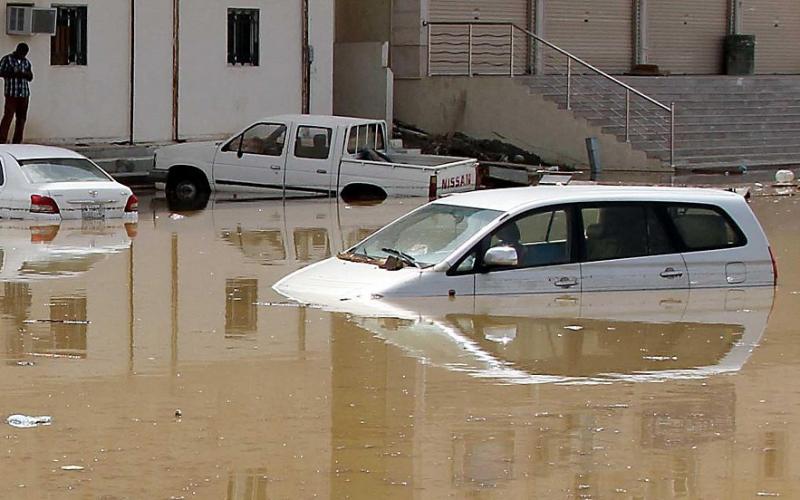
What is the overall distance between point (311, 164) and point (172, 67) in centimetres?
688

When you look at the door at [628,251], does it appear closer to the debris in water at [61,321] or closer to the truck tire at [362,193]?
the debris in water at [61,321]

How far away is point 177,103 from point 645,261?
61.0ft

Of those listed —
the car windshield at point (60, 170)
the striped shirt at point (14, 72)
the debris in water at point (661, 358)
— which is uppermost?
the striped shirt at point (14, 72)

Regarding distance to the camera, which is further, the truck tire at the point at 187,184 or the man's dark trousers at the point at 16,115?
the man's dark trousers at the point at 16,115

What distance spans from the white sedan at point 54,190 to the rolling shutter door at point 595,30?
19304 millimetres

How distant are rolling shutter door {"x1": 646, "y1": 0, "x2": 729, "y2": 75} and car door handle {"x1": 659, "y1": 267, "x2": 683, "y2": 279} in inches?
1110

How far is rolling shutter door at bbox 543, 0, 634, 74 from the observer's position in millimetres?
39469

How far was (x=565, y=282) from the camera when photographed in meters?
13.7

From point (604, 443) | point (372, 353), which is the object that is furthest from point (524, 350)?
point (604, 443)

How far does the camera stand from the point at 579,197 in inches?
545

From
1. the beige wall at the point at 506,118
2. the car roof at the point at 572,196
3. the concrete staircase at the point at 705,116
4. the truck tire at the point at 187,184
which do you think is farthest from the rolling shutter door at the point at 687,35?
the car roof at the point at 572,196

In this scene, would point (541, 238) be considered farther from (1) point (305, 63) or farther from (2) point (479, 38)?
(2) point (479, 38)

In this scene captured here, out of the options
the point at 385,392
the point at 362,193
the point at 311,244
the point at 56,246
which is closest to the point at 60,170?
the point at 56,246

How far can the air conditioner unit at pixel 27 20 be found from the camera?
1123 inches
